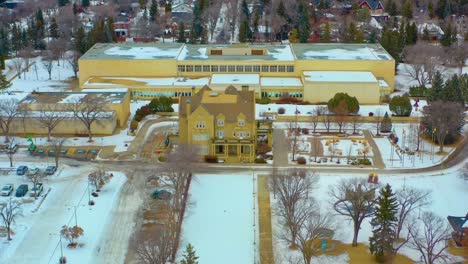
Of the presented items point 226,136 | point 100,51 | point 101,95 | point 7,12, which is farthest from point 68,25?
point 226,136

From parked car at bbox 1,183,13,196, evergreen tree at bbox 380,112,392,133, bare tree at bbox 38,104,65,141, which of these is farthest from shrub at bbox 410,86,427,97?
parked car at bbox 1,183,13,196

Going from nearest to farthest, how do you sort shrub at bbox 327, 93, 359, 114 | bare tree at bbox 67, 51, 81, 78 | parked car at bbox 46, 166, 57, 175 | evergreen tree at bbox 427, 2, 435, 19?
1. parked car at bbox 46, 166, 57, 175
2. shrub at bbox 327, 93, 359, 114
3. bare tree at bbox 67, 51, 81, 78
4. evergreen tree at bbox 427, 2, 435, 19

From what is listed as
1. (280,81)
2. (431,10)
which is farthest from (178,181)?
(431,10)

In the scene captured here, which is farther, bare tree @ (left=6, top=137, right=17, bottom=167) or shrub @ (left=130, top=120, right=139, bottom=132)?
shrub @ (left=130, top=120, right=139, bottom=132)

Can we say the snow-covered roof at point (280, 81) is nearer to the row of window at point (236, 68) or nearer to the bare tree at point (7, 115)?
the row of window at point (236, 68)

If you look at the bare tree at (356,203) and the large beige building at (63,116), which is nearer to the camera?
the bare tree at (356,203)

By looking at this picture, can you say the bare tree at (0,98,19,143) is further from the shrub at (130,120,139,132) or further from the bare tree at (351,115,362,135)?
the bare tree at (351,115,362,135)

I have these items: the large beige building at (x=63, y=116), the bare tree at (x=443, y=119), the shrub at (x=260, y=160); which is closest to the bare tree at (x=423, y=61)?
the bare tree at (x=443, y=119)

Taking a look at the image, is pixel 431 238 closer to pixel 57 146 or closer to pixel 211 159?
pixel 211 159
